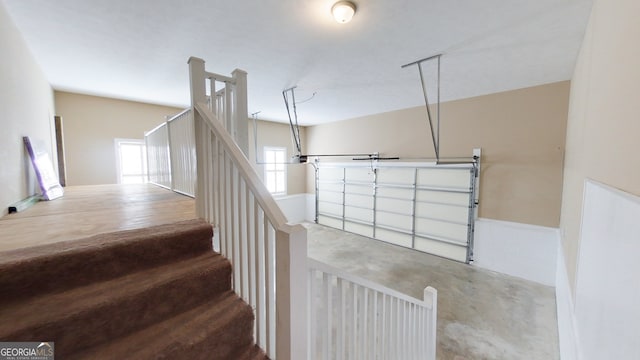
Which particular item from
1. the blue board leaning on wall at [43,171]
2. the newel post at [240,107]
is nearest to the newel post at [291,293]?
the newel post at [240,107]

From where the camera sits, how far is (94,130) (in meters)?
4.49

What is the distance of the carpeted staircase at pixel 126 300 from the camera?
0.95 m

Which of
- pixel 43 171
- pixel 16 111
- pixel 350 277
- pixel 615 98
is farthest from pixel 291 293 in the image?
pixel 43 171

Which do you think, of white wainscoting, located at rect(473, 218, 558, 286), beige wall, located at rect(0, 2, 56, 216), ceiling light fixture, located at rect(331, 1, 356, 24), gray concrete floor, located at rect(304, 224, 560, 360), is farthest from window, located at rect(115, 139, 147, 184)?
white wainscoting, located at rect(473, 218, 558, 286)

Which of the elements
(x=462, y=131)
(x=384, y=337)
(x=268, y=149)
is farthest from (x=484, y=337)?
(x=268, y=149)

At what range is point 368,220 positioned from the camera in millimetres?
6332

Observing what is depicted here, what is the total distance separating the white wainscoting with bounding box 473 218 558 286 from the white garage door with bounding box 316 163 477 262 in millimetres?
206

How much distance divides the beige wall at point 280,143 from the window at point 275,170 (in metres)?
0.14

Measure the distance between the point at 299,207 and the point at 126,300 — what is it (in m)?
6.94

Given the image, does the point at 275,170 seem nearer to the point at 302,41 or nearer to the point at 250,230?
the point at 302,41

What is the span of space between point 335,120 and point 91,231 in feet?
20.4

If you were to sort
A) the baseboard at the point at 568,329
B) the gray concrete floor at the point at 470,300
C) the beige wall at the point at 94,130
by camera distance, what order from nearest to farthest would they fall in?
the baseboard at the point at 568,329 < the gray concrete floor at the point at 470,300 < the beige wall at the point at 94,130

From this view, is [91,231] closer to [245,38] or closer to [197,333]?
[197,333]

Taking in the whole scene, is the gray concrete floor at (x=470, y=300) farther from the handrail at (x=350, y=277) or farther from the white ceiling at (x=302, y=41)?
the white ceiling at (x=302, y=41)
